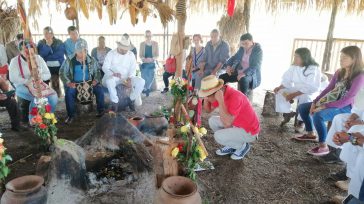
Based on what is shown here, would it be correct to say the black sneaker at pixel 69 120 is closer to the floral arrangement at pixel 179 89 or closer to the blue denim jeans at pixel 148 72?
the blue denim jeans at pixel 148 72

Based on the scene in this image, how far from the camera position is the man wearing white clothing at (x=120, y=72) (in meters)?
5.83

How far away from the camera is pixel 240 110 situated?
12.4 ft

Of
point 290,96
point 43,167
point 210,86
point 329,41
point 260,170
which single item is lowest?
point 260,170

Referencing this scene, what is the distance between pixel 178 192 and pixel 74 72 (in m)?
3.74

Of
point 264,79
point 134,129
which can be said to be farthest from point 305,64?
point 264,79

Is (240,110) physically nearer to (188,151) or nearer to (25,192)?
(188,151)

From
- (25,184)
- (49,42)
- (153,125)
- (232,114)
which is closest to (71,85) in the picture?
(49,42)

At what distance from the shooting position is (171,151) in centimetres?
285

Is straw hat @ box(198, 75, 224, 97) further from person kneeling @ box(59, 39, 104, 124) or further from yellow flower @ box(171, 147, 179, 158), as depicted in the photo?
person kneeling @ box(59, 39, 104, 124)

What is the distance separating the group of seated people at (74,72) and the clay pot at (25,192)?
230 centimetres

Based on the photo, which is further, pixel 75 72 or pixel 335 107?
pixel 75 72

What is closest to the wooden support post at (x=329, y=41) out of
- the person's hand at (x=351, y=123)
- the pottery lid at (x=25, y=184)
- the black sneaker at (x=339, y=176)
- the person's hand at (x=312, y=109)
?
the person's hand at (x=312, y=109)

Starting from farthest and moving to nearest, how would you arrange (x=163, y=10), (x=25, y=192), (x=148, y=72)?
(x=148, y=72)
(x=163, y=10)
(x=25, y=192)

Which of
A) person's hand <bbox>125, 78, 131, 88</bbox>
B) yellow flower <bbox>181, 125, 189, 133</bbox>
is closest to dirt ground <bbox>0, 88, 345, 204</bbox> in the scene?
yellow flower <bbox>181, 125, 189, 133</bbox>
